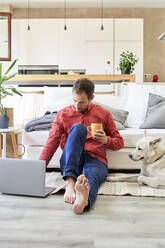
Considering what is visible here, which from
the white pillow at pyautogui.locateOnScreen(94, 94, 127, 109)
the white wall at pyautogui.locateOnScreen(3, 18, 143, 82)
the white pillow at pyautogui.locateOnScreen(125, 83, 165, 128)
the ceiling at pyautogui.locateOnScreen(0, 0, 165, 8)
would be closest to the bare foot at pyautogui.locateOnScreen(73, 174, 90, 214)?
the white pillow at pyautogui.locateOnScreen(125, 83, 165, 128)

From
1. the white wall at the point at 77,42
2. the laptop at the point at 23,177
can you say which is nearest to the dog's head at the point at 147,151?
the laptop at the point at 23,177

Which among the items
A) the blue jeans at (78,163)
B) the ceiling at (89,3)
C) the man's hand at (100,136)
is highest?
the ceiling at (89,3)

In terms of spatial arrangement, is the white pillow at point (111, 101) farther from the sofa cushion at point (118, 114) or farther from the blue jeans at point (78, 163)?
the blue jeans at point (78, 163)

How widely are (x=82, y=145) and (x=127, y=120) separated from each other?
1.24m

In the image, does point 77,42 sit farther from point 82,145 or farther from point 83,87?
point 82,145

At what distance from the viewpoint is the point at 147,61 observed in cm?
748

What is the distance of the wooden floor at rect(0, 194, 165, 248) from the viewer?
4.66 feet

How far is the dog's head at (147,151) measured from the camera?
229 centimetres

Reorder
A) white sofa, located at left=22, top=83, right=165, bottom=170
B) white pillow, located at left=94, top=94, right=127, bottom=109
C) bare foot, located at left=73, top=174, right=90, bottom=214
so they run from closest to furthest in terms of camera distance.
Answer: bare foot, located at left=73, top=174, right=90, bottom=214, white sofa, located at left=22, top=83, right=165, bottom=170, white pillow, located at left=94, top=94, right=127, bottom=109

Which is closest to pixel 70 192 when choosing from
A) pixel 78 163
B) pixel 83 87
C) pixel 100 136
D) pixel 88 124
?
pixel 78 163

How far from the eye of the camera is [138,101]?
331cm

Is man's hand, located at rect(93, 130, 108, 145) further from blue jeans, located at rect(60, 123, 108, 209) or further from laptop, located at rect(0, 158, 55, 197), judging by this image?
laptop, located at rect(0, 158, 55, 197)

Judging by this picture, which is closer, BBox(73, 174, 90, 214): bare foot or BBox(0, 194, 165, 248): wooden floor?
BBox(0, 194, 165, 248): wooden floor

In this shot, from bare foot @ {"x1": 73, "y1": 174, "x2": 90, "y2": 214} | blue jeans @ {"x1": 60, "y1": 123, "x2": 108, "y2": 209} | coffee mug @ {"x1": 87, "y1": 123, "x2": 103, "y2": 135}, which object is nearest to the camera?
bare foot @ {"x1": 73, "y1": 174, "x2": 90, "y2": 214}
